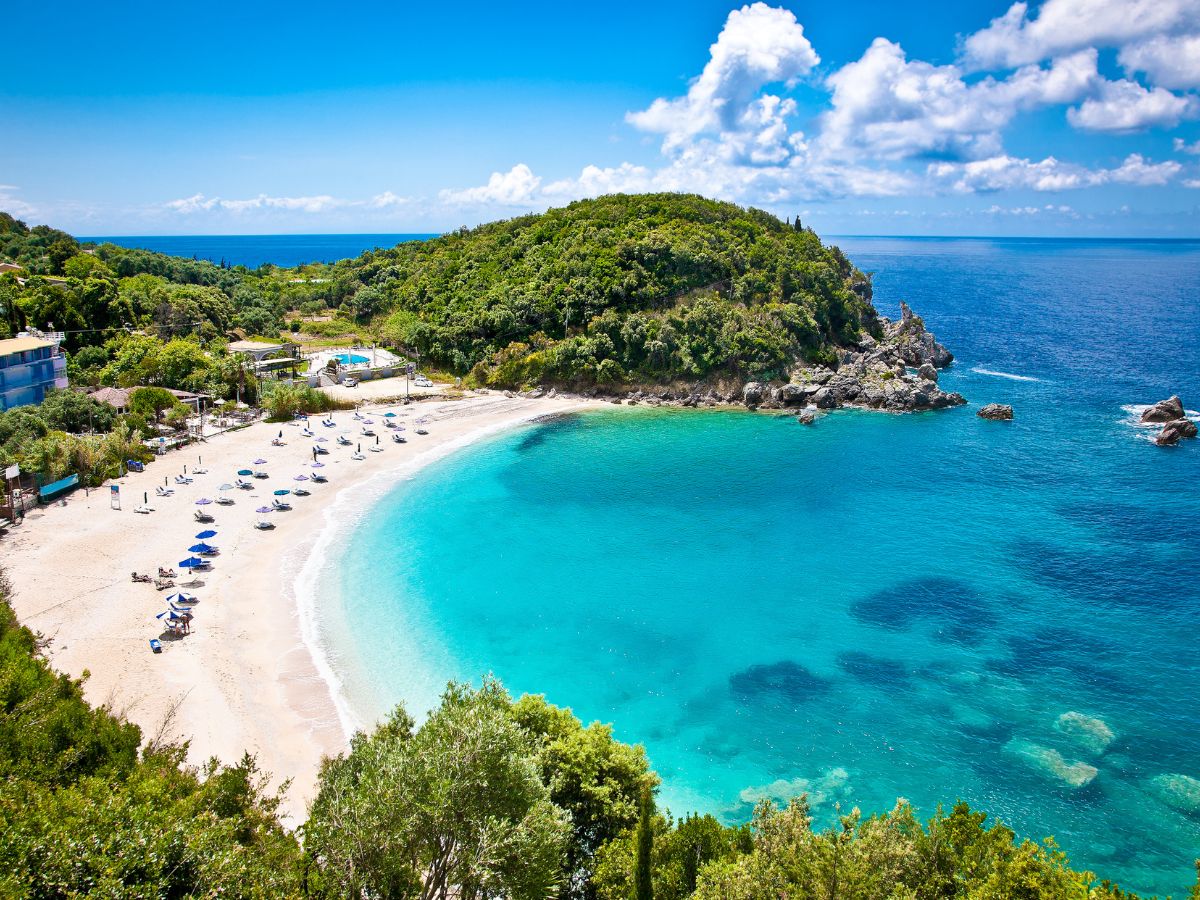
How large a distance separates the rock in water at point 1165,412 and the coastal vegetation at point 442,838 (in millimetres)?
63169

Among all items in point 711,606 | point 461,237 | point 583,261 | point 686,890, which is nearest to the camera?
point 686,890

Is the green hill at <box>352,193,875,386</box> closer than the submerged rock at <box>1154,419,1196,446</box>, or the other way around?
the submerged rock at <box>1154,419,1196,446</box>

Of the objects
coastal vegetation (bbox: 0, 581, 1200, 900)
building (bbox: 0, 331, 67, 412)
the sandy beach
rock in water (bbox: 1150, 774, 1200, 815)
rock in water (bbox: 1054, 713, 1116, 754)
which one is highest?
building (bbox: 0, 331, 67, 412)

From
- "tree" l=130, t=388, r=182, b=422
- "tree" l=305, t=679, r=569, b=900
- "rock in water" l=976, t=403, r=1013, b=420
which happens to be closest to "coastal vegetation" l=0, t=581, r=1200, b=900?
"tree" l=305, t=679, r=569, b=900

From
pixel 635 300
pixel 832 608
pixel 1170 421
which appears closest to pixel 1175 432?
pixel 1170 421

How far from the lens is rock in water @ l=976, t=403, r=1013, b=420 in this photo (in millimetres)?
64062

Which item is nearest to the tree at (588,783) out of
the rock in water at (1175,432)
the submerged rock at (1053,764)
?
the submerged rock at (1053,764)

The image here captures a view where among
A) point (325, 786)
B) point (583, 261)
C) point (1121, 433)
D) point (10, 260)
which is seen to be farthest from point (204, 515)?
point (10, 260)

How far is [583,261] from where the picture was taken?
81438 millimetres

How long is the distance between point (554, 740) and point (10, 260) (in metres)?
117

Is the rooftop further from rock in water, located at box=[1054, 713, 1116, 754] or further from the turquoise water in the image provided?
rock in water, located at box=[1054, 713, 1116, 754]

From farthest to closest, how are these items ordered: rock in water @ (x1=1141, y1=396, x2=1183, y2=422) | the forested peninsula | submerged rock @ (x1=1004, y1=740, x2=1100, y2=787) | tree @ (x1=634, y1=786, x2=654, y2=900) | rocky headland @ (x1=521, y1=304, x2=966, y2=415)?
the forested peninsula < rocky headland @ (x1=521, y1=304, x2=966, y2=415) < rock in water @ (x1=1141, y1=396, x2=1183, y2=422) < submerged rock @ (x1=1004, y1=740, x2=1100, y2=787) < tree @ (x1=634, y1=786, x2=654, y2=900)

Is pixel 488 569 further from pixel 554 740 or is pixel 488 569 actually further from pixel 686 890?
pixel 686 890

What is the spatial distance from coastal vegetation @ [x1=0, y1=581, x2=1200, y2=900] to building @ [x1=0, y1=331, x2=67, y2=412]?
43048 millimetres
